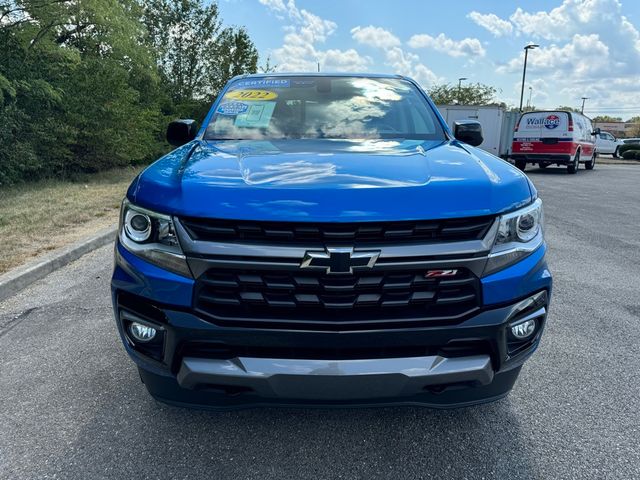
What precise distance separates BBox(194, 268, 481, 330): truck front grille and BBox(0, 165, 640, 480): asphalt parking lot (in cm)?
73

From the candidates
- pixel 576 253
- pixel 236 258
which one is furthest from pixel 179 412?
pixel 576 253

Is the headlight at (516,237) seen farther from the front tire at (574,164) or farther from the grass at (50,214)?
the front tire at (574,164)

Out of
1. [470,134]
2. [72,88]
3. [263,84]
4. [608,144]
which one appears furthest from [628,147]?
[263,84]

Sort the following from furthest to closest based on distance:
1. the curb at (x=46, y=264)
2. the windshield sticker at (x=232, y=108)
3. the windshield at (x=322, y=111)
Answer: the curb at (x=46, y=264) < the windshield sticker at (x=232, y=108) < the windshield at (x=322, y=111)

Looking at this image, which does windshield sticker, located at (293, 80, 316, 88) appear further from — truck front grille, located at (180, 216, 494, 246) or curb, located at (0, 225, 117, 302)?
curb, located at (0, 225, 117, 302)

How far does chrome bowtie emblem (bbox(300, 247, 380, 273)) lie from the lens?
1822mm

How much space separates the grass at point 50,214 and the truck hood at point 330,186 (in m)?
3.54

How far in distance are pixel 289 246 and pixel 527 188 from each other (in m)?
1.13

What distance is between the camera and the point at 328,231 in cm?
184

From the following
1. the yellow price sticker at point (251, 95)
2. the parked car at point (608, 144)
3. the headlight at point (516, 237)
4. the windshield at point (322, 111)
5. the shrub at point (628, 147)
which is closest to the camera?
the headlight at point (516, 237)

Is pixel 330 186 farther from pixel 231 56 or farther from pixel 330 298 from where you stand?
pixel 231 56

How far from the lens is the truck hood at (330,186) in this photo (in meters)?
1.85

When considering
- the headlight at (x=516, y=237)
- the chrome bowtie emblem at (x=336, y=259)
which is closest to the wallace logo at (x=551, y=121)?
the headlight at (x=516, y=237)

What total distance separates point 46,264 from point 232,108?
113 inches
